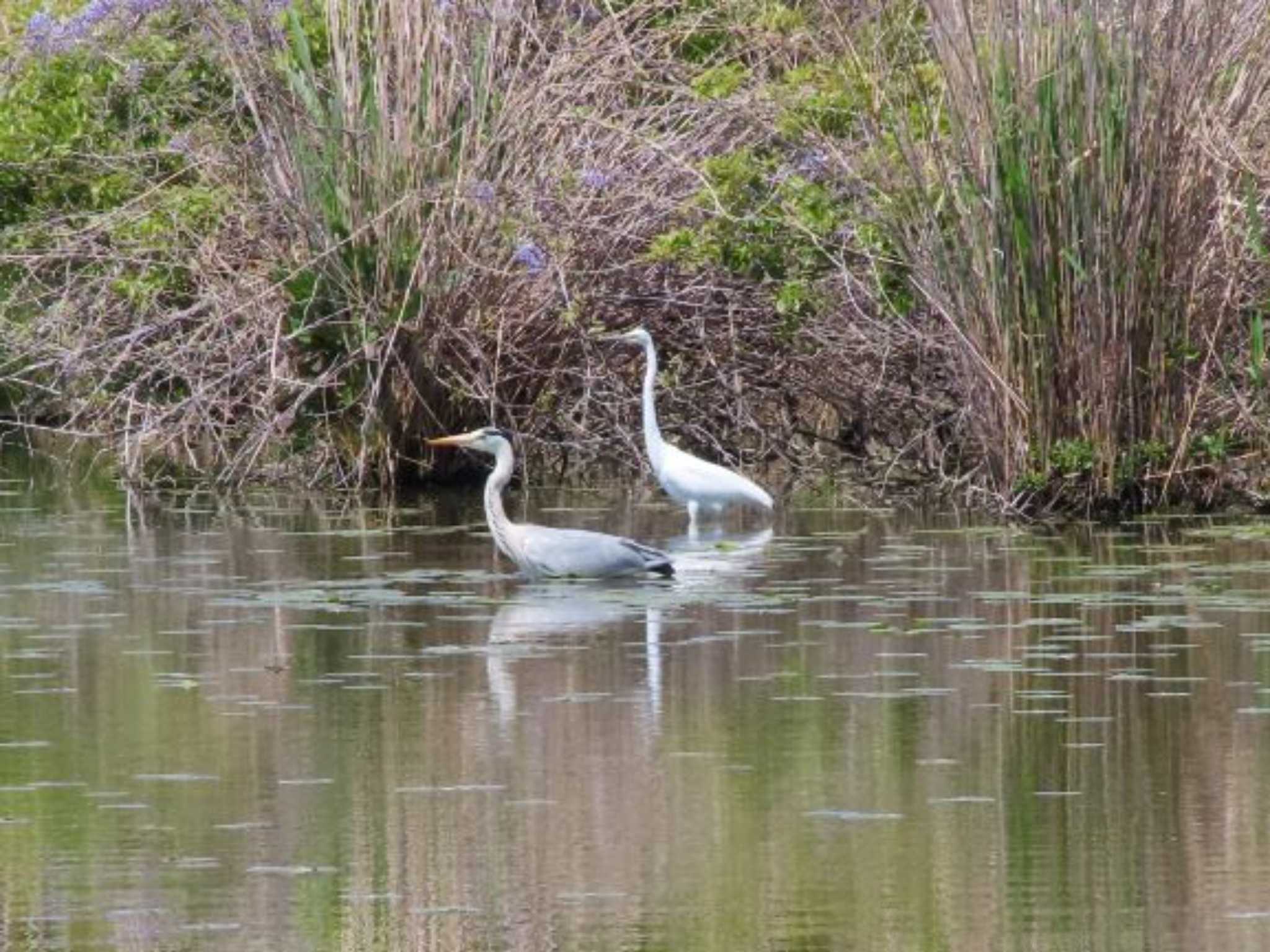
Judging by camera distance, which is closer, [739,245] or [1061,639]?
[1061,639]

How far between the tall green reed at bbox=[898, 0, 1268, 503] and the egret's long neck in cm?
224

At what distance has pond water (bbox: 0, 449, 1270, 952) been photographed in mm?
6715

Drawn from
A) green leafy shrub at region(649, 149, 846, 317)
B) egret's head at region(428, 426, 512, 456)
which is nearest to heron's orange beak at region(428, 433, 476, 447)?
egret's head at region(428, 426, 512, 456)

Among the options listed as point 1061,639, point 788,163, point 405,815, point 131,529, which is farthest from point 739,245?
point 405,815

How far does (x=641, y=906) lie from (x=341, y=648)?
4.00 m

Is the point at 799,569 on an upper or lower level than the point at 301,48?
lower

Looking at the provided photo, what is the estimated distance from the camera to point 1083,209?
549 inches

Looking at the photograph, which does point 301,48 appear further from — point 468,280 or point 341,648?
point 341,648

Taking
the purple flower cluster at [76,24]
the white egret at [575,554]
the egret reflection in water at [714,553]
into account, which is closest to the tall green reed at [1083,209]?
the egret reflection in water at [714,553]

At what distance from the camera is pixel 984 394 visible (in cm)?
1434

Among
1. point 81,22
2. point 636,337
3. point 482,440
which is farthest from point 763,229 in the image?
point 81,22

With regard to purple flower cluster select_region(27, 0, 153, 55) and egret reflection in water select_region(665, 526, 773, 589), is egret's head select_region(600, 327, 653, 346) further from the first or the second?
purple flower cluster select_region(27, 0, 153, 55)

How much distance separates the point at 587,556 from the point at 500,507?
1.87 feet

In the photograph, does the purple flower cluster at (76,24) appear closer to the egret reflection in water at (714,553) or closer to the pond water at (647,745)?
the pond water at (647,745)
